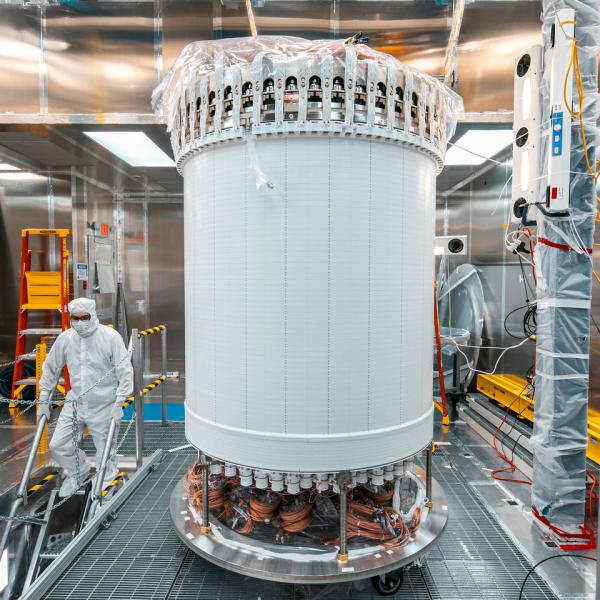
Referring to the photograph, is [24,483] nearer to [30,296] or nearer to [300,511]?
[300,511]

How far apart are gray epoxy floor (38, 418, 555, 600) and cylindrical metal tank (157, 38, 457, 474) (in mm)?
726

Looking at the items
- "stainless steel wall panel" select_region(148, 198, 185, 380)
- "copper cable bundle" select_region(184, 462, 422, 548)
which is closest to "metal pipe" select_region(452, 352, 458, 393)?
"copper cable bundle" select_region(184, 462, 422, 548)

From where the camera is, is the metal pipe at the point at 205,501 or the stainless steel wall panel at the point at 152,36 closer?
the metal pipe at the point at 205,501

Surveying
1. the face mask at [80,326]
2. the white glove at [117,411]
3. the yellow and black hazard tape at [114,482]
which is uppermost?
the face mask at [80,326]

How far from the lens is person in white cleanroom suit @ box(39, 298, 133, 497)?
4055 millimetres

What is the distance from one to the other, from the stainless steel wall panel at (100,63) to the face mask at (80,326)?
2.44 meters

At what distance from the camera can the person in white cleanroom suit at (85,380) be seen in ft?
13.3

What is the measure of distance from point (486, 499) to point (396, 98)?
10.2 feet

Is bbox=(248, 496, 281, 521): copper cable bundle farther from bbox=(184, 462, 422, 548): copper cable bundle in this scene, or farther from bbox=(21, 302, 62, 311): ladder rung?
bbox=(21, 302, 62, 311): ladder rung

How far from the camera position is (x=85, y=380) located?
418 cm

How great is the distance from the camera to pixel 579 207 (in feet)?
9.83

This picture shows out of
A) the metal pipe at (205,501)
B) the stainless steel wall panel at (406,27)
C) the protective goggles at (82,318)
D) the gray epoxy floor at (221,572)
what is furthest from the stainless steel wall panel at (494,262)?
the protective goggles at (82,318)

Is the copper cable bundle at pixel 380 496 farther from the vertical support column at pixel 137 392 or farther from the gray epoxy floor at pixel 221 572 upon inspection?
the vertical support column at pixel 137 392

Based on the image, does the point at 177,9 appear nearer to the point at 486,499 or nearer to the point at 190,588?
the point at 190,588
